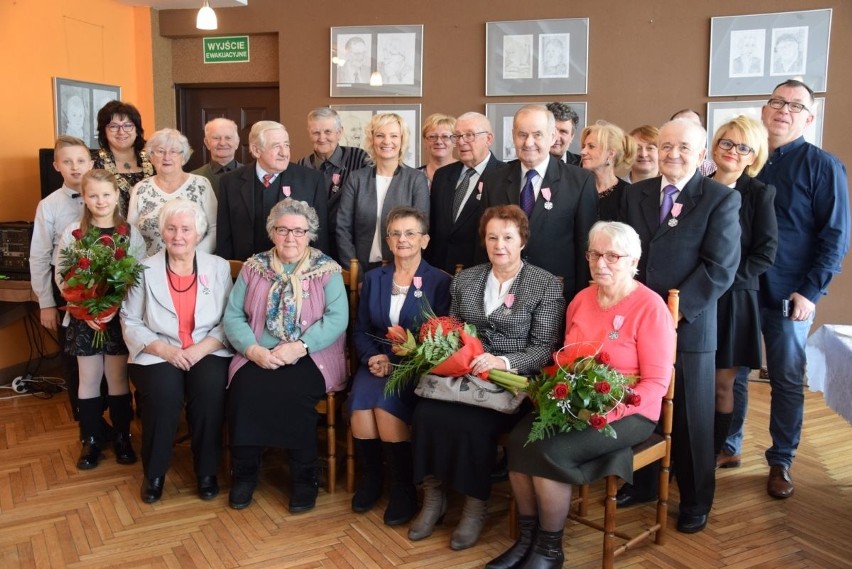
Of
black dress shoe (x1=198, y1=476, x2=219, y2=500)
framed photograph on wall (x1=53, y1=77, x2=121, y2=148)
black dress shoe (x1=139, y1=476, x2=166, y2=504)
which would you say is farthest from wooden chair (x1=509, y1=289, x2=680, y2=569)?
framed photograph on wall (x1=53, y1=77, x2=121, y2=148)

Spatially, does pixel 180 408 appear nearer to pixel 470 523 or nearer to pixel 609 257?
pixel 470 523

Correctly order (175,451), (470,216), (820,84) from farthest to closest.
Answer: (820,84), (175,451), (470,216)

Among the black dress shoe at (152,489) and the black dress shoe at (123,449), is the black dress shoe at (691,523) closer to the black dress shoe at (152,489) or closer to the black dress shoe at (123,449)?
the black dress shoe at (152,489)

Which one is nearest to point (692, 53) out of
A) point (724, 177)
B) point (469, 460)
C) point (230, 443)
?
point (724, 177)

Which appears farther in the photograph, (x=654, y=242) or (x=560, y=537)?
(x=654, y=242)

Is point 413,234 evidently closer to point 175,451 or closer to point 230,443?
point 230,443

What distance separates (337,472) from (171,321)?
114 centimetres

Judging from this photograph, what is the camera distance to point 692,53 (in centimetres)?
567

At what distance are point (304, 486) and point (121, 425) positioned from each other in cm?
119

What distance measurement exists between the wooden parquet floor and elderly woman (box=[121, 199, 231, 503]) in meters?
0.23

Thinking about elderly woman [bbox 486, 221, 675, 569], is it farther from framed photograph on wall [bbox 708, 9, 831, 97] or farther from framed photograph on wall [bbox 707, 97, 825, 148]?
framed photograph on wall [bbox 708, 9, 831, 97]

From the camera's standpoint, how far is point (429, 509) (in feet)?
10.4

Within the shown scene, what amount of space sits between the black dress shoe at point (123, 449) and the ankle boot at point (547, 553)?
2.26m

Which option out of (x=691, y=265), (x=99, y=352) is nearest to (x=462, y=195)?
(x=691, y=265)
